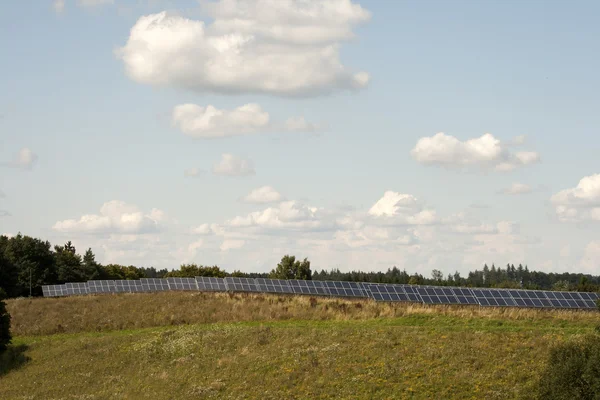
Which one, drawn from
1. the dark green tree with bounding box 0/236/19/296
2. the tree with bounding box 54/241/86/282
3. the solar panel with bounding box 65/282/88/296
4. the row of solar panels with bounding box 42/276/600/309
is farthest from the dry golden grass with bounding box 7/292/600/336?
the tree with bounding box 54/241/86/282

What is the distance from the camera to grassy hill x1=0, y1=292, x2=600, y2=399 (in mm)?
39281

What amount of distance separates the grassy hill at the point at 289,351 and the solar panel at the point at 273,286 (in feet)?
15.6

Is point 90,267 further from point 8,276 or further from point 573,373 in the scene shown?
point 573,373

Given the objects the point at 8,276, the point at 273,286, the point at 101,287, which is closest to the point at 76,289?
the point at 101,287

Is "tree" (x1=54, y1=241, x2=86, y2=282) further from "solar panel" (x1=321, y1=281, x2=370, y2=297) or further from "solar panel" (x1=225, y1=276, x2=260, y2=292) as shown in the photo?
"solar panel" (x1=321, y1=281, x2=370, y2=297)

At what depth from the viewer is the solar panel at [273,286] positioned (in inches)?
3059

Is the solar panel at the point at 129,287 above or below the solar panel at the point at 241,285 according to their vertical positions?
above

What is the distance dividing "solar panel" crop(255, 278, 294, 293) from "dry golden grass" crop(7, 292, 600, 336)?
12.7 feet

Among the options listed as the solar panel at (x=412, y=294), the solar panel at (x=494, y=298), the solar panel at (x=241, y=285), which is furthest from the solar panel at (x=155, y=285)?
the solar panel at (x=494, y=298)

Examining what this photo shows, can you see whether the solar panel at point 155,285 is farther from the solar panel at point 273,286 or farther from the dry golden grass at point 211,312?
the solar panel at point 273,286

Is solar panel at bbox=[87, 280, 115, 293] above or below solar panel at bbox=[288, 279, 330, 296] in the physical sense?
above

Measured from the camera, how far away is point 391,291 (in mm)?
68625

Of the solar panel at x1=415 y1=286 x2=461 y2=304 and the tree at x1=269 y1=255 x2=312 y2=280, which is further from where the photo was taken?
the tree at x1=269 y1=255 x2=312 y2=280

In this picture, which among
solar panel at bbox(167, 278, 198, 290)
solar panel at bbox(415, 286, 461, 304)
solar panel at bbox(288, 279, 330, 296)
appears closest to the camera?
solar panel at bbox(415, 286, 461, 304)
